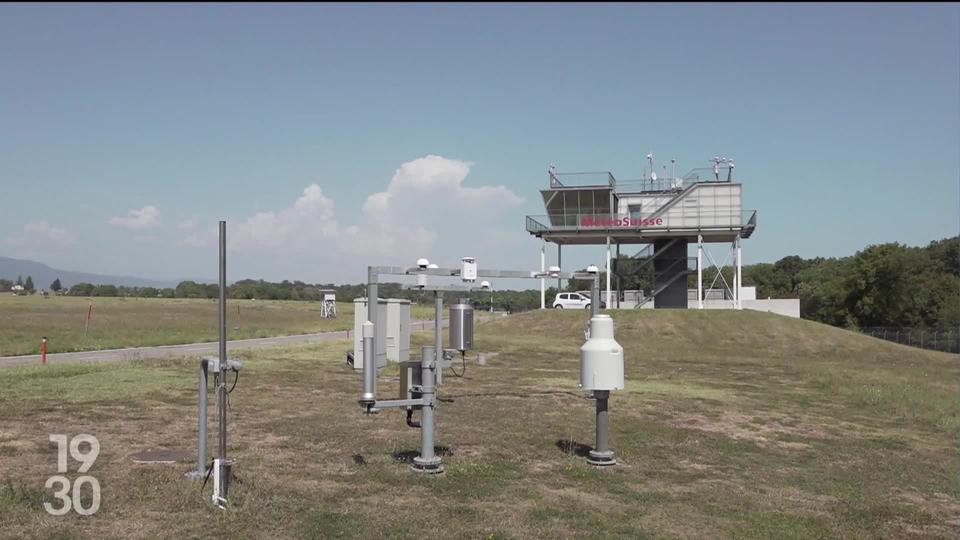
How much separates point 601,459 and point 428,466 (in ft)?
7.20

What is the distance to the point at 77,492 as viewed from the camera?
710 cm

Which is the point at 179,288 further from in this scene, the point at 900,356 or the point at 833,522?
the point at 833,522

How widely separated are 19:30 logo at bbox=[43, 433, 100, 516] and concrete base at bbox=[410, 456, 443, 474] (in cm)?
319

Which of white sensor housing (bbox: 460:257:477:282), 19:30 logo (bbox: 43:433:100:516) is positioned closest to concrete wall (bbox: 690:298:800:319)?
white sensor housing (bbox: 460:257:477:282)

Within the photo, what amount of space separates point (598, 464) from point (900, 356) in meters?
33.9

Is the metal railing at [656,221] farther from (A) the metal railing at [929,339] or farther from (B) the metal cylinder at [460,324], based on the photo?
(B) the metal cylinder at [460,324]

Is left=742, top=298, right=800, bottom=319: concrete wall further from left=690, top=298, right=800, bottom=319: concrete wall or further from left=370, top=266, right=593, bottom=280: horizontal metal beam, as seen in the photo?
left=370, top=266, right=593, bottom=280: horizontal metal beam

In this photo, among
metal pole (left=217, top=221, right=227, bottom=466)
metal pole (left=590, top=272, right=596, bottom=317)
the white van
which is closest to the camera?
metal pole (left=217, top=221, right=227, bottom=466)

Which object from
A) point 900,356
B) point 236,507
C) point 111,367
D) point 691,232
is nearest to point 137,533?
Result: point 236,507

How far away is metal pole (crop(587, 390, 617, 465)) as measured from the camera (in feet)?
30.4

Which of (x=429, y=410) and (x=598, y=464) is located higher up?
(x=429, y=410)

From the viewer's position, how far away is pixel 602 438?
9406 mm

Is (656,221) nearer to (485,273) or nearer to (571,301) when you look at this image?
(571,301)

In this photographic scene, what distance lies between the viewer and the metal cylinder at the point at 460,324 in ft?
44.1
